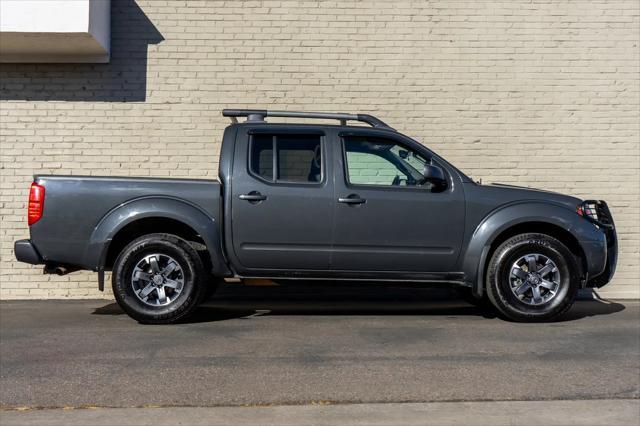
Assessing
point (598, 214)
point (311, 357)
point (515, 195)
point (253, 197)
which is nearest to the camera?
point (311, 357)

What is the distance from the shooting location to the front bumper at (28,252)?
795 centimetres

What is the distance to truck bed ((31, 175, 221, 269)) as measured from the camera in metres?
7.93

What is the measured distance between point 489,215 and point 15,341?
4.45 meters

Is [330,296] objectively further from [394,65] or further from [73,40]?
[73,40]

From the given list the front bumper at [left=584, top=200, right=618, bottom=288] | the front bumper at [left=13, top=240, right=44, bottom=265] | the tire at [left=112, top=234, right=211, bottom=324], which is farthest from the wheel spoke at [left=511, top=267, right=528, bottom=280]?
the front bumper at [left=13, top=240, right=44, bottom=265]

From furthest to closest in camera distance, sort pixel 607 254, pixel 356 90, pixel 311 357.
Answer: pixel 356 90
pixel 607 254
pixel 311 357

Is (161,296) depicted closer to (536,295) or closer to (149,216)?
(149,216)

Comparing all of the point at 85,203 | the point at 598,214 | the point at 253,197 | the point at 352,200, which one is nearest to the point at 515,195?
the point at 598,214

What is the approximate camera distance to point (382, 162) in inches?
328

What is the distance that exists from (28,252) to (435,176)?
12.7 feet

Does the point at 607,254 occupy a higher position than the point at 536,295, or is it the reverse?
the point at 607,254

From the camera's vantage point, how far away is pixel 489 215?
8172mm

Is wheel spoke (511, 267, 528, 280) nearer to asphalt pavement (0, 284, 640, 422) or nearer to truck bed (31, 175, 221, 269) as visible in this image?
asphalt pavement (0, 284, 640, 422)

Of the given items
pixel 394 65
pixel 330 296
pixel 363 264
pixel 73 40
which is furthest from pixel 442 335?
pixel 73 40
